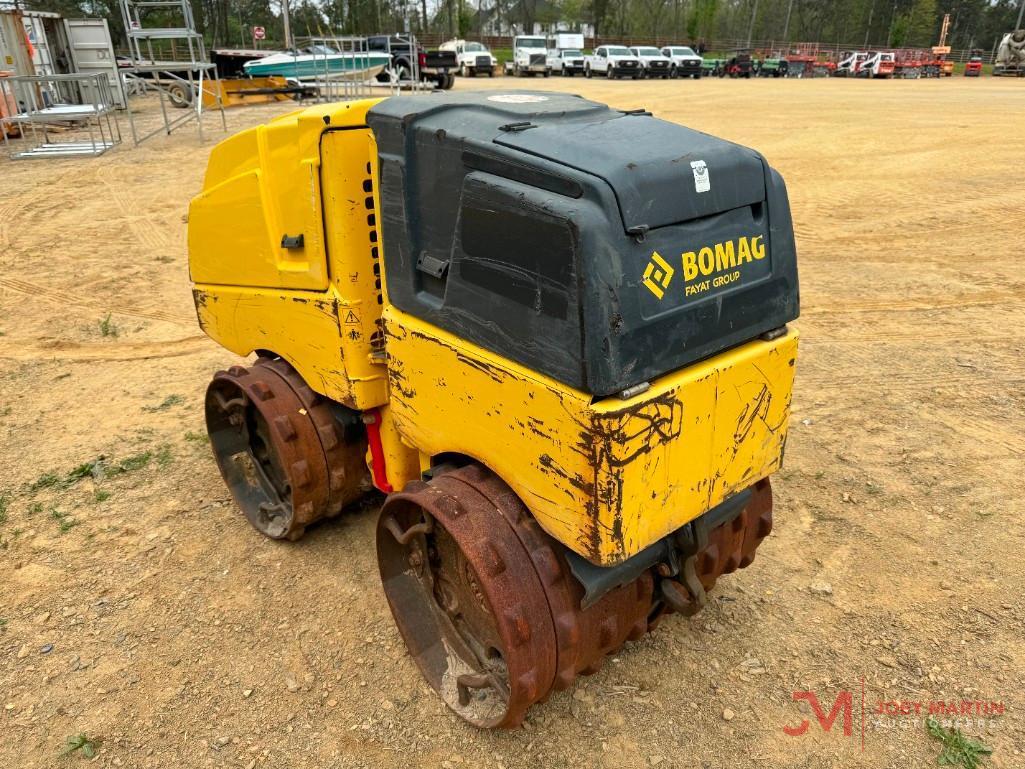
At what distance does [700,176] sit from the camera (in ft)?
6.64

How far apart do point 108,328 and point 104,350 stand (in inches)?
17.2

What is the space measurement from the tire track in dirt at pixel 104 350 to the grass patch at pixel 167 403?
0.82 metres

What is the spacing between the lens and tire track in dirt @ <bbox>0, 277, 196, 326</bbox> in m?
6.50

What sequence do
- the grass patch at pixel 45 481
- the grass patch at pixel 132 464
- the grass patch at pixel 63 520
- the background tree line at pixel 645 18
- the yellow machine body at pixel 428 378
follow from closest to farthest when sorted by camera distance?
the yellow machine body at pixel 428 378, the grass patch at pixel 63 520, the grass patch at pixel 45 481, the grass patch at pixel 132 464, the background tree line at pixel 645 18

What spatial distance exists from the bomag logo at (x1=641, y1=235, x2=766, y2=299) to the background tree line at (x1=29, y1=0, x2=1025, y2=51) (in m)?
41.5

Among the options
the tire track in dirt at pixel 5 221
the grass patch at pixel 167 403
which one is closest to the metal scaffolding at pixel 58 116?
the tire track in dirt at pixel 5 221

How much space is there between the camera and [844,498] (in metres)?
3.86

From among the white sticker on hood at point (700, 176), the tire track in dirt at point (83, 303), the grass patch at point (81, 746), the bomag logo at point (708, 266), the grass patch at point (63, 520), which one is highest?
the white sticker on hood at point (700, 176)

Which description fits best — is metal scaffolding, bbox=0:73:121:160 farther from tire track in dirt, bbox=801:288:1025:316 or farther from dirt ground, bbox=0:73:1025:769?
tire track in dirt, bbox=801:288:1025:316

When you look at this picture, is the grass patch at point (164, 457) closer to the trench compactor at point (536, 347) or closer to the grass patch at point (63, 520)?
the grass patch at point (63, 520)

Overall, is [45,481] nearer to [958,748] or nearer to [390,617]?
[390,617]

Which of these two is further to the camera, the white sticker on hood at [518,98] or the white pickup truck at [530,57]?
the white pickup truck at [530,57]

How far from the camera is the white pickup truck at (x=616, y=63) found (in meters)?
31.2

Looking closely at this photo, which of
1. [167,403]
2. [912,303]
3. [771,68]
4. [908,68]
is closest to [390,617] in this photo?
[167,403]
